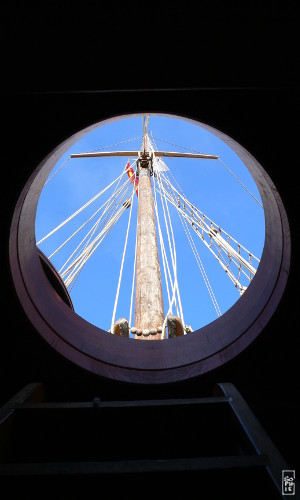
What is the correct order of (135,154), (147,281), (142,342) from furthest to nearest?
1. (135,154)
2. (147,281)
3. (142,342)

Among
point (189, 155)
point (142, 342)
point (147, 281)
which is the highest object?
point (189, 155)

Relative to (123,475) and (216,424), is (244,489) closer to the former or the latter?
(123,475)

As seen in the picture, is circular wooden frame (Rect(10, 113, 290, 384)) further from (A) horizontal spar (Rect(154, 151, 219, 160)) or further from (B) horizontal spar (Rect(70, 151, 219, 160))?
(A) horizontal spar (Rect(154, 151, 219, 160))

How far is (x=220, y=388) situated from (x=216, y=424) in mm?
383

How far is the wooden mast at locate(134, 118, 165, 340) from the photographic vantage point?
14.3 ft

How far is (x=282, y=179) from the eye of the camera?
6.84ft

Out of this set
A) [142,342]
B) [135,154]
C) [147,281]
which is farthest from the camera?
[135,154]

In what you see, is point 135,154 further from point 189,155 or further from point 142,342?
point 142,342

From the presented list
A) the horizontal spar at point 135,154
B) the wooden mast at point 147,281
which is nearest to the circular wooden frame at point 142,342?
the wooden mast at point 147,281

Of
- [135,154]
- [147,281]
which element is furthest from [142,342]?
[135,154]

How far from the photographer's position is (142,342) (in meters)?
2.82

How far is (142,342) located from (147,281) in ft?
7.28

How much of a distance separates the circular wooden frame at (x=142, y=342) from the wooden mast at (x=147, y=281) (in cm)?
97

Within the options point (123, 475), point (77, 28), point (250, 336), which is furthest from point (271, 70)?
point (123, 475)
